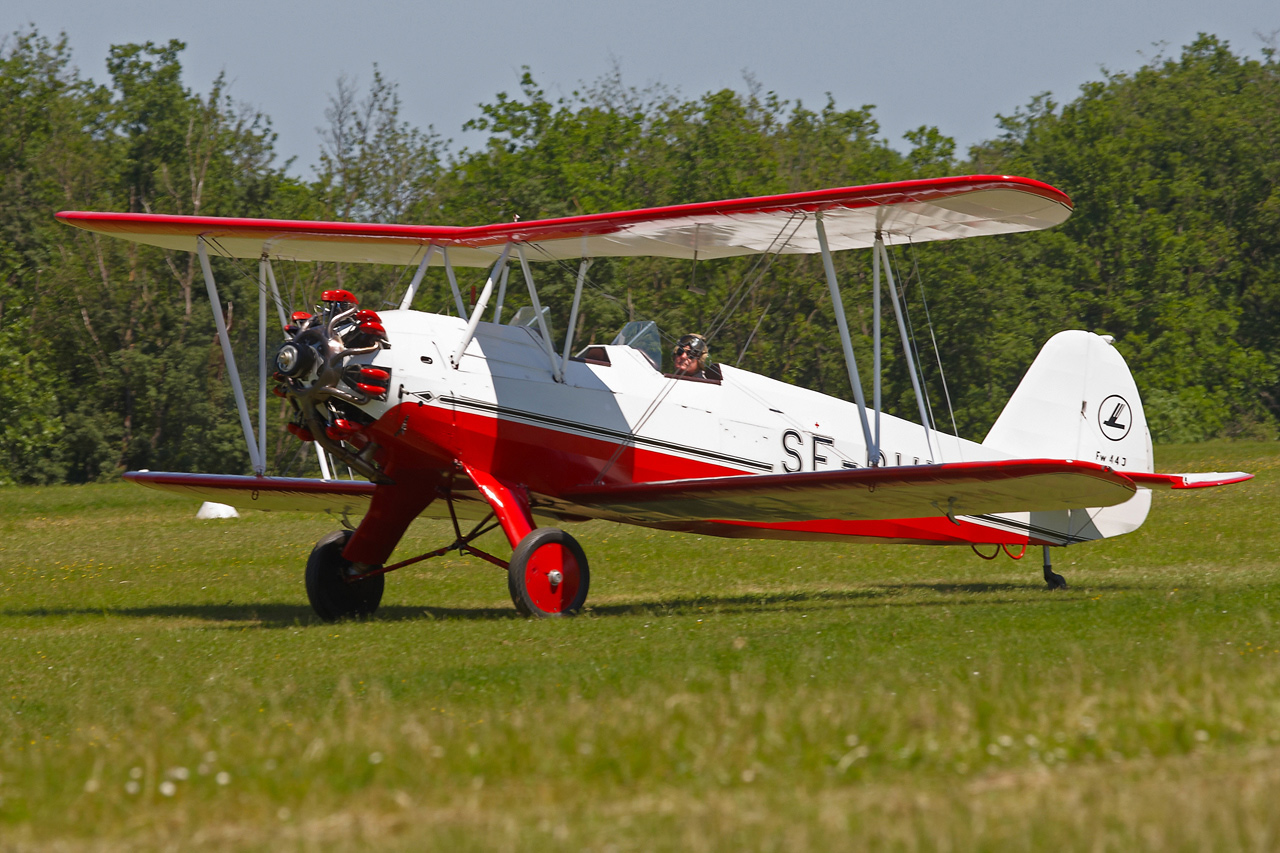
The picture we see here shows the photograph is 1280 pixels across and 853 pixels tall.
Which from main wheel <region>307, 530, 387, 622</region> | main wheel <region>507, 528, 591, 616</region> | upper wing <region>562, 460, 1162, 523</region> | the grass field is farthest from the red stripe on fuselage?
main wheel <region>307, 530, 387, 622</region>

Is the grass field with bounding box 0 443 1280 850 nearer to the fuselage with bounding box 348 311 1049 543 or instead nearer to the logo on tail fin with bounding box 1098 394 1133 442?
the fuselage with bounding box 348 311 1049 543

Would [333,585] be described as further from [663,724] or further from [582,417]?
[663,724]

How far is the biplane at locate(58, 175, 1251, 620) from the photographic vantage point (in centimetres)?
1128

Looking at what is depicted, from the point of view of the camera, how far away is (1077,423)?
15477 millimetres

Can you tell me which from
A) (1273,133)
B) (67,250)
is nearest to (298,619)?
(67,250)

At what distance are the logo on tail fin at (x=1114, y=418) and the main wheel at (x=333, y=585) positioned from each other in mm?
8692

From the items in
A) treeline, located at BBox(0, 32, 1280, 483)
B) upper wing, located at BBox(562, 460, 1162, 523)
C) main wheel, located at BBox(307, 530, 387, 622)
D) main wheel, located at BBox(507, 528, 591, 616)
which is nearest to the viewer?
upper wing, located at BBox(562, 460, 1162, 523)

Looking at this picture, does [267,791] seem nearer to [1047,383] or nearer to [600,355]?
[600,355]

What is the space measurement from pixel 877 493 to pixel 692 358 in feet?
8.99

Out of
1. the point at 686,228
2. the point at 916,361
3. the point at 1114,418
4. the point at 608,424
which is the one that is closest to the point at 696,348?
the point at 608,424

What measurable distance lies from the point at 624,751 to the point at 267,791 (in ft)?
4.50

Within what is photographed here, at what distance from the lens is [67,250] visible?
47562 mm

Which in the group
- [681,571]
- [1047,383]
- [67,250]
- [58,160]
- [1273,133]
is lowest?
[681,571]

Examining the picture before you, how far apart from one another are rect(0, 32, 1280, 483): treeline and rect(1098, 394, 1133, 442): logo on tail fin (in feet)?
84.3
